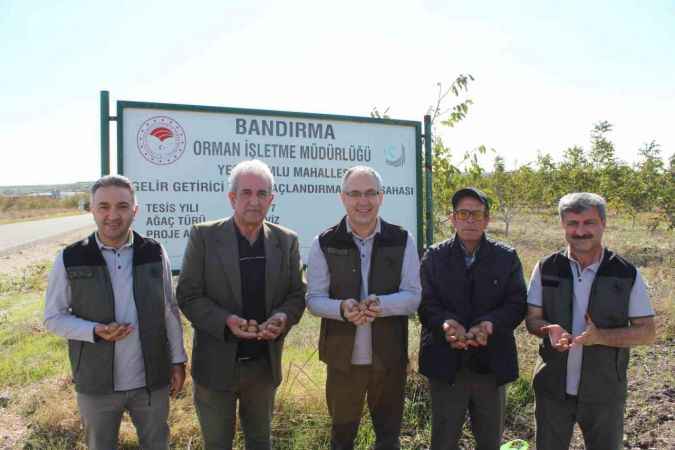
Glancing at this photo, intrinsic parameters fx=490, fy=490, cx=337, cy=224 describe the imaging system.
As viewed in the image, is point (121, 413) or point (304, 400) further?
point (304, 400)

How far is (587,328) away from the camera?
2393 millimetres

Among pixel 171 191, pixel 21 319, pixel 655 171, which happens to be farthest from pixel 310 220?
pixel 655 171

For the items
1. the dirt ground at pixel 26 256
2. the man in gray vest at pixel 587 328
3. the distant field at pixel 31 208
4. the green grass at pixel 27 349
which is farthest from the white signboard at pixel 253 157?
the distant field at pixel 31 208

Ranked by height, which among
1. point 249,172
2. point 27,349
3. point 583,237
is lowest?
point 27,349

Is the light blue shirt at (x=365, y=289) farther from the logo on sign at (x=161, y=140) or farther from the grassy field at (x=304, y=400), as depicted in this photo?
the logo on sign at (x=161, y=140)

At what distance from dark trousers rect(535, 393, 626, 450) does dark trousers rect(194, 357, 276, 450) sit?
1476mm

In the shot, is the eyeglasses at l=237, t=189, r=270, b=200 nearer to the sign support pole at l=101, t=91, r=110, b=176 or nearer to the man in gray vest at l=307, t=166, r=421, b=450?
the man in gray vest at l=307, t=166, r=421, b=450

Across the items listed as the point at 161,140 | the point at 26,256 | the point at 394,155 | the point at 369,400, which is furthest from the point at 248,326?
the point at 26,256

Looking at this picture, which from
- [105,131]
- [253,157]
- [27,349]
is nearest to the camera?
[105,131]

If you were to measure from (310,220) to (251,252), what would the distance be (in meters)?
1.95

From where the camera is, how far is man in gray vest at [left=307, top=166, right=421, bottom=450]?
2.65 meters

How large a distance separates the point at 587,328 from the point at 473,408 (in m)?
0.74

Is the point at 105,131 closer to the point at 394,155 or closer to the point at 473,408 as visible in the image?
the point at 394,155

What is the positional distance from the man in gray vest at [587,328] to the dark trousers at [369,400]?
2.57ft
